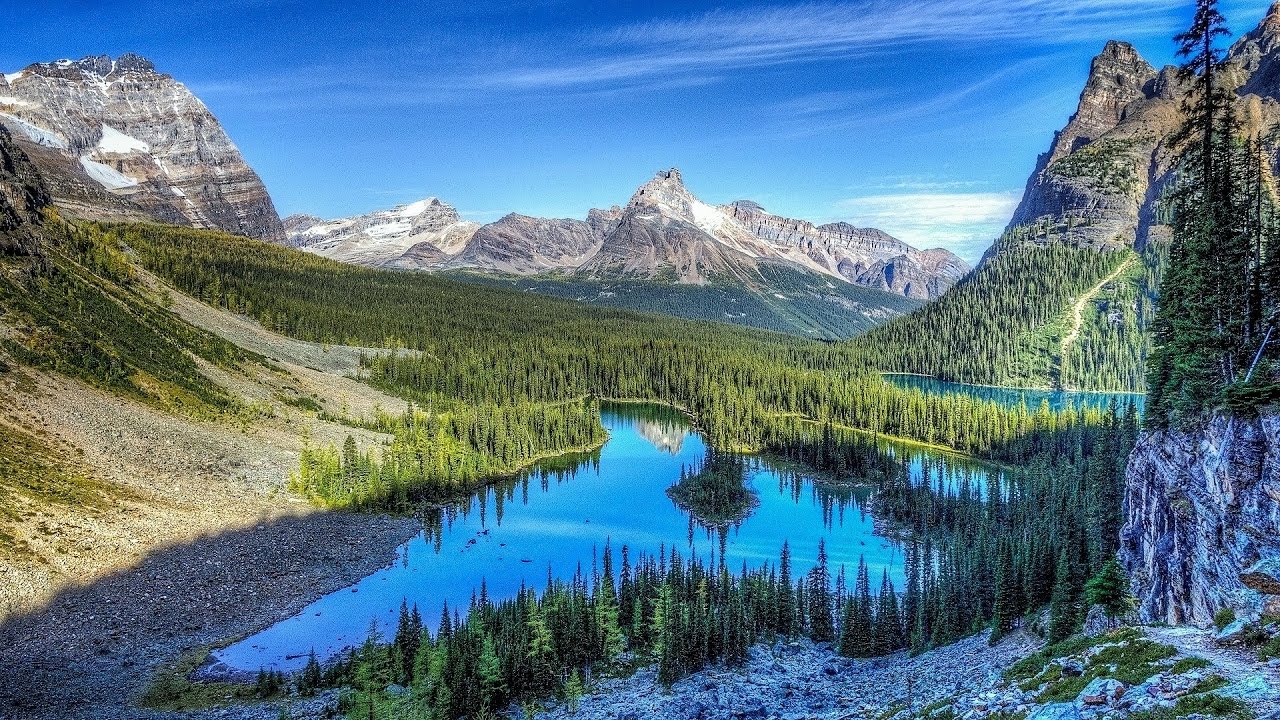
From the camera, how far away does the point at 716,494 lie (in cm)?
9431

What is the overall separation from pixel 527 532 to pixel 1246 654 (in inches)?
2868

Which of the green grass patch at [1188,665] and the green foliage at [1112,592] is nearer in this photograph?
the green grass patch at [1188,665]

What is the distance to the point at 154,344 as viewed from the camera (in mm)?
102625

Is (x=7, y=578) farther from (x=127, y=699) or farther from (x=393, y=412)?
(x=393, y=412)

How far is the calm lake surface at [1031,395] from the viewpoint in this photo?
16362 centimetres

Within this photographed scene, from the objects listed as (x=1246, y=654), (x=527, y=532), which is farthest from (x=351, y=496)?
(x=1246, y=654)

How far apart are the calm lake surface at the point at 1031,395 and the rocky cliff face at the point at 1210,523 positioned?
133m

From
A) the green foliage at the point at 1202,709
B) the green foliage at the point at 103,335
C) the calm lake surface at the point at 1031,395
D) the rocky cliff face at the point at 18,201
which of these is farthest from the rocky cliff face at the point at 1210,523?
the calm lake surface at the point at 1031,395

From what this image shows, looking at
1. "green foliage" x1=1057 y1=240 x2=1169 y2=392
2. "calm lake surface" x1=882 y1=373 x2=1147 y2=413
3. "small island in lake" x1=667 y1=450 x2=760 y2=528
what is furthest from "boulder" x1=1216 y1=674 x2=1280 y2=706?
"green foliage" x1=1057 y1=240 x2=1169 y2=392

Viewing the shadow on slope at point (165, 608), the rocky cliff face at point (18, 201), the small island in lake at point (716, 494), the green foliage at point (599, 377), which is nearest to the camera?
the shadow on slope at point (165, 608)

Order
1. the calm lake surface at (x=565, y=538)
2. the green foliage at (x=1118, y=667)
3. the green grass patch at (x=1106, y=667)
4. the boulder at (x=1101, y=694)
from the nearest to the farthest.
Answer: the boulder at (x=1101, y=694) < the green foliage at (x=1118, y=667) < the green grass patch at (x=1106, y=667) < the calm lake surface at (x=565, y=538)

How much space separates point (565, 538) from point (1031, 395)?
147920 millimetres

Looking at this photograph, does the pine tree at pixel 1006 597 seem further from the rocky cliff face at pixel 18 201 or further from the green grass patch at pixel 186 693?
the rocky cliff face at pixel 18 201

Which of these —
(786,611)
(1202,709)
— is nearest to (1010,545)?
(786,611)
